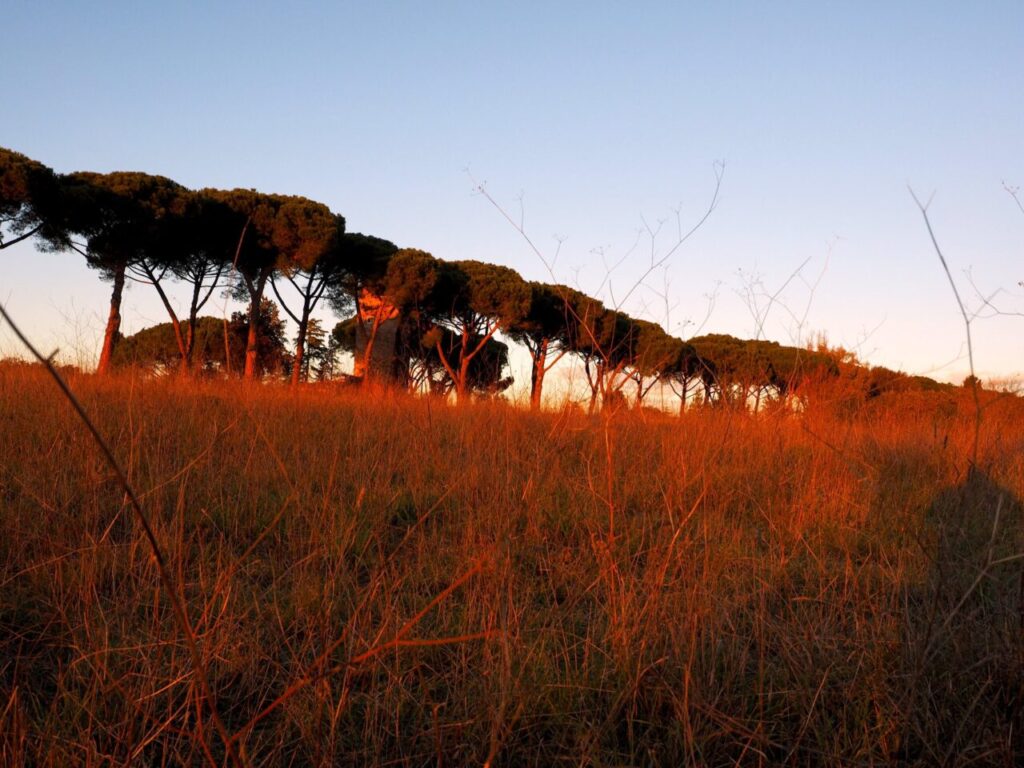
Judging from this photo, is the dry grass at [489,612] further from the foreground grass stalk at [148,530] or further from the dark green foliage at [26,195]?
the dark green foliage at [26,195]

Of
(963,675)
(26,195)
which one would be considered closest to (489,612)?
(963,675)

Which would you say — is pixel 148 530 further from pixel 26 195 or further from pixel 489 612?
pixel 26 195

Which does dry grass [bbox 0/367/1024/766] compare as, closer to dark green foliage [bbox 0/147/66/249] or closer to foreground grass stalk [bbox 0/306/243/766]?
foreground grass stalk [bbox 0/306/243/766]

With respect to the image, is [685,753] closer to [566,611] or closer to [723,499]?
[566,611]

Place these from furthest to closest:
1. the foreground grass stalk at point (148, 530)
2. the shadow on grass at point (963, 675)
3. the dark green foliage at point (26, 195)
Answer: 1. the dark green foliage at point (26, 195)
2. the shadow on grass at point (963, 675)
3. the foreground grass stalk at point (148, 530)

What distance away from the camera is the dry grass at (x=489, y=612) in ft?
4.66

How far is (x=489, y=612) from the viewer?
76.4 inches

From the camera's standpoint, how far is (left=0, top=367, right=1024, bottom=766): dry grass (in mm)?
1419

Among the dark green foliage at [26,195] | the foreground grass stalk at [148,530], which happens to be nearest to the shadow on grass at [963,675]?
the foreground grass stalk at [148,530]

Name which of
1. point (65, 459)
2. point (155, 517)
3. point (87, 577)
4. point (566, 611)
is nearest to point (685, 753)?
point (566, 611)

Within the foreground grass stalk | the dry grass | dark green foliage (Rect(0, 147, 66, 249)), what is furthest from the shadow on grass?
dark green foliage (Rect(0, 147, 66, 249))

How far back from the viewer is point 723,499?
3.42 meters

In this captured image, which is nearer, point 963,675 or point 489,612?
point 963,675

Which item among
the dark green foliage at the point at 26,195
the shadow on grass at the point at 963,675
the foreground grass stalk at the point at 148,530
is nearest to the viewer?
the foreground grass stalk at the point at 148,530
